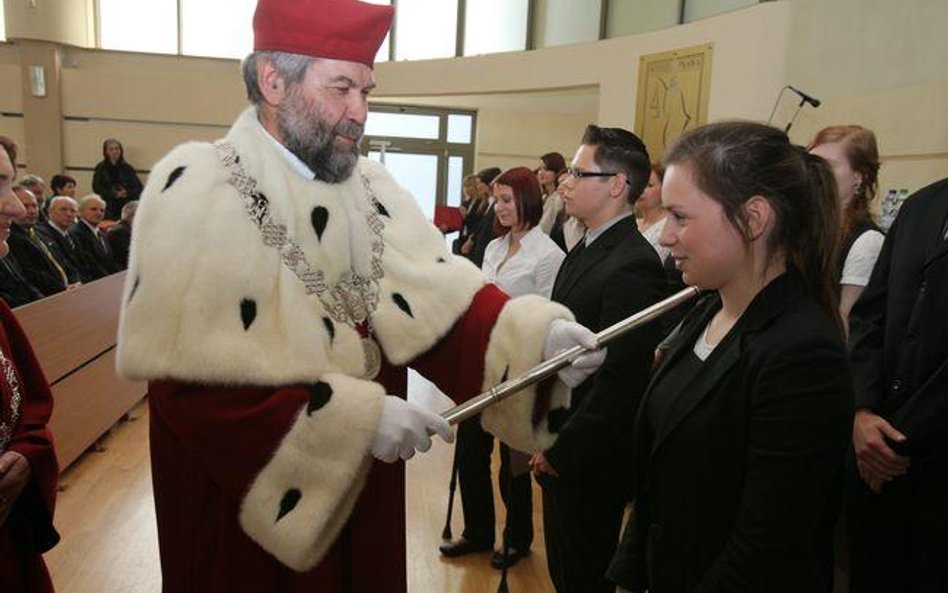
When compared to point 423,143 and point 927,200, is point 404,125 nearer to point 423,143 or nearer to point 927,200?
point 423,143

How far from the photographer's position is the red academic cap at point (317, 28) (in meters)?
1.36

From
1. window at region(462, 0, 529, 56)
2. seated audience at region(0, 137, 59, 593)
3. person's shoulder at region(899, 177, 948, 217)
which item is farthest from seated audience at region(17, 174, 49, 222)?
window at region(462, 0, 529, 56)

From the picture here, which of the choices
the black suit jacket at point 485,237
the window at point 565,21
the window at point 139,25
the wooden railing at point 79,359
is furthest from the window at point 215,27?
the black suit jacket at point 485,237

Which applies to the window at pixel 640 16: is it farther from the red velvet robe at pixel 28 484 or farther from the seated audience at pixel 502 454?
the red velvet robe at pixel 28 484

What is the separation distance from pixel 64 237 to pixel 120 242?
108cm

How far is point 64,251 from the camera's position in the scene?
214 inches

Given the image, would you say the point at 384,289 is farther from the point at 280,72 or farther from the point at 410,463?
the point at 410,463

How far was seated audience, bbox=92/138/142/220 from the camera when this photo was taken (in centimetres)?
1027

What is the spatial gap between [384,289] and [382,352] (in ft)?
0.46

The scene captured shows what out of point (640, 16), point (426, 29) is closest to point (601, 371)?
point (640, 16)

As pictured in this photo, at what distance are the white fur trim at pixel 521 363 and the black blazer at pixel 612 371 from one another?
43 cm

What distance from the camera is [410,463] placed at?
4102 mm

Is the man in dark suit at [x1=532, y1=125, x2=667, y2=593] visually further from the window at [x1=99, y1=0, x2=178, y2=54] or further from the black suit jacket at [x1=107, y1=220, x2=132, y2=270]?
the window at [x1=99, y1=0, x2=178, y2=54]

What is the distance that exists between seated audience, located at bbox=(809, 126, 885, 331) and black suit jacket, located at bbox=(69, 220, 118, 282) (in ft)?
17.9
